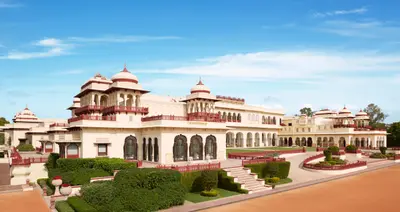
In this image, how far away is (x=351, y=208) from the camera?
57.2 feet

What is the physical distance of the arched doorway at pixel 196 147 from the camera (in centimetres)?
2945

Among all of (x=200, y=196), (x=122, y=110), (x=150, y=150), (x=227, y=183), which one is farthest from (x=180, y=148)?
(x=200, y=196)

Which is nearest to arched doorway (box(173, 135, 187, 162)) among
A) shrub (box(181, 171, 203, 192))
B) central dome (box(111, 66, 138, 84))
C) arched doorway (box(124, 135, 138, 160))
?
arched doorway (box(124, 135, 138, 160))

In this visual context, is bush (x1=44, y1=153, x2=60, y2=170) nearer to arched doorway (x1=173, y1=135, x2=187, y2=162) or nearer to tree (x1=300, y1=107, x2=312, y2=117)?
arched doorway (x1=173, y1=135, x2=187, y2=162)

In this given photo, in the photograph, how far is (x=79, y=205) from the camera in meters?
16.1

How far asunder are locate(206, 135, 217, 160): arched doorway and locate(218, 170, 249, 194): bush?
807cm

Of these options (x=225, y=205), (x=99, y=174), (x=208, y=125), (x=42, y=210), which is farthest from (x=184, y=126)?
(x=42, y=210)

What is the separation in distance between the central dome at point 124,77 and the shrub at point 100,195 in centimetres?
1536

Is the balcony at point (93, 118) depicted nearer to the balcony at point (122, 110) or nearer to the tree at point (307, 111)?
the balcony at point (122, 110)

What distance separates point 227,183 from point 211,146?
30.4ft

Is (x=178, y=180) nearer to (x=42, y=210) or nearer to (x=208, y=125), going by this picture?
(x=42, y=210)

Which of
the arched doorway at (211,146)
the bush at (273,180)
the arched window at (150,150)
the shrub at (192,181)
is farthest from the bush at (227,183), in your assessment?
the arched window at (150,150)

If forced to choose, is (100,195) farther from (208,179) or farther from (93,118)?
(93,118)

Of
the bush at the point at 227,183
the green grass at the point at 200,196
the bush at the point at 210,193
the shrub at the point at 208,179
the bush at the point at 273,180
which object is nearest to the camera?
the green grass at the point at 200,196
